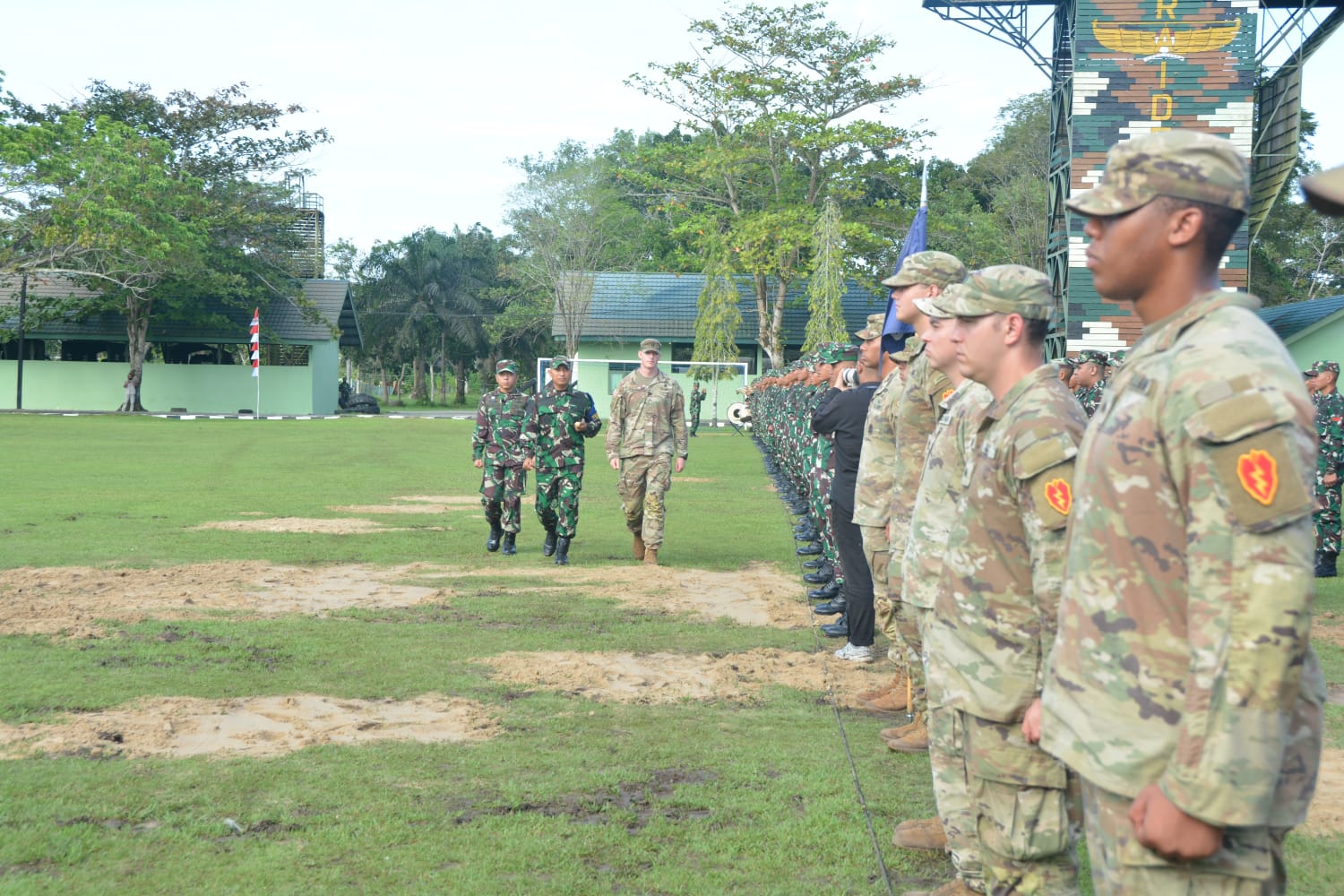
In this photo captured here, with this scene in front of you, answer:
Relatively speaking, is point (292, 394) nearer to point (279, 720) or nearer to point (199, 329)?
point (199, 329)

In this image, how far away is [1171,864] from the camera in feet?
7.28

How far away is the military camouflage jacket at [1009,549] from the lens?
3.06m

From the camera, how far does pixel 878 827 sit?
498 cm

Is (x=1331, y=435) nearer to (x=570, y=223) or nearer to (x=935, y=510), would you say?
(x=935, y=510)

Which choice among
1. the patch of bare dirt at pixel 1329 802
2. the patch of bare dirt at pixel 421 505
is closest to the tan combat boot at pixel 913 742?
the patch of bare dirt at pixel 1329 802

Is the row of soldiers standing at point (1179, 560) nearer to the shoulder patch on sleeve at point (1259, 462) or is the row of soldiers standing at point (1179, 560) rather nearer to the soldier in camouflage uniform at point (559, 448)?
the shoulder patch on sleeve at point (1259, 462)

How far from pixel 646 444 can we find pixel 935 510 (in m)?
7.72

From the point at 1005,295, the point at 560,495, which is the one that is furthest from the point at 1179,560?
the point at 560,495

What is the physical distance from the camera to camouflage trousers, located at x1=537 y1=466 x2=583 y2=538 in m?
12.1

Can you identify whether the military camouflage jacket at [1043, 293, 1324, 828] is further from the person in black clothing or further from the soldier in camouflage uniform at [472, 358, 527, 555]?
the soldier in camouflage uniform at [472, 358, 527, 555]

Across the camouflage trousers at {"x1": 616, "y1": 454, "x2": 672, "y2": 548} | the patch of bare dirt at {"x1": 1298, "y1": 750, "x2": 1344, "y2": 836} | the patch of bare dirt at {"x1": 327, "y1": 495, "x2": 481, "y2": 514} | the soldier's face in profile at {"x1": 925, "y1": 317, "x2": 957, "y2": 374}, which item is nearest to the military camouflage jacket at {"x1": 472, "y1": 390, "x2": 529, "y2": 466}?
the camouflage trousers at {"x1": 616, "y1": 454, "x2": 672, "y2": 548}

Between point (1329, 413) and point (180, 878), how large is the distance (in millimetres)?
10695

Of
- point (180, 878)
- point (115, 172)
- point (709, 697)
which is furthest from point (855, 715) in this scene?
point (115, 172)

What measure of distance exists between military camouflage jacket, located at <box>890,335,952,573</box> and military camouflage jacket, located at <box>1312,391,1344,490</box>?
7.34 metres
